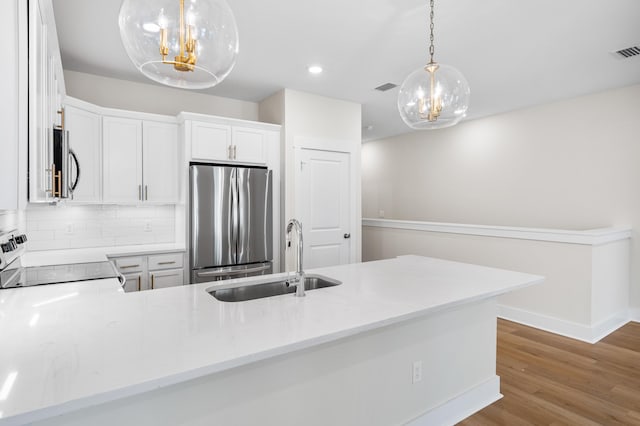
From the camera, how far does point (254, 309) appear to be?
157 centimetres

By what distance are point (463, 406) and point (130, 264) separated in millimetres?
2939

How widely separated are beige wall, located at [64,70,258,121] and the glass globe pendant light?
281 cm

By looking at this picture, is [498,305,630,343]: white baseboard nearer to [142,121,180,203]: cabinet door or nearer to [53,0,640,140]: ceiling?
[53,0,640,140]: ceiling

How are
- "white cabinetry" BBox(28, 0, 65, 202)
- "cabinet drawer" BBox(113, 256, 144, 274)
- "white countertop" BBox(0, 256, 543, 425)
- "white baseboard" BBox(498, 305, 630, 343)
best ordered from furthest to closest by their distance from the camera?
"white baseboard" BBox(498, 305, 630, 343) → "cabinet drawer" BBox(113, 256, 144, 274) → "white cabinetry" BBox(28, 0, 65, 202) → "white countertop" BBox(0, 256, 543, 425)

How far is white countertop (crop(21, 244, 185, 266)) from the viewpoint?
283cm

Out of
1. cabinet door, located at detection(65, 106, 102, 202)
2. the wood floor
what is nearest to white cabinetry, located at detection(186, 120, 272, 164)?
cabinet door, located at detection(65, 106, 102, 202)

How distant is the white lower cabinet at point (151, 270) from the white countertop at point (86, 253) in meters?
0.05

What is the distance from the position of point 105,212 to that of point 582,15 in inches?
173

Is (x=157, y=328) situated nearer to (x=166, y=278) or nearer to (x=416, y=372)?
(x=416, y=372)

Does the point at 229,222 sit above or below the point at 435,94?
below

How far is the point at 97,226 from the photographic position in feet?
11.9

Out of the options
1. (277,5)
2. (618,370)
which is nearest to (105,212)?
(277,5)

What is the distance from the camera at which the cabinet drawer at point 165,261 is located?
3389 millimetres

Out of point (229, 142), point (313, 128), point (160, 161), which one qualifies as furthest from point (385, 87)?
point (160, 161)
